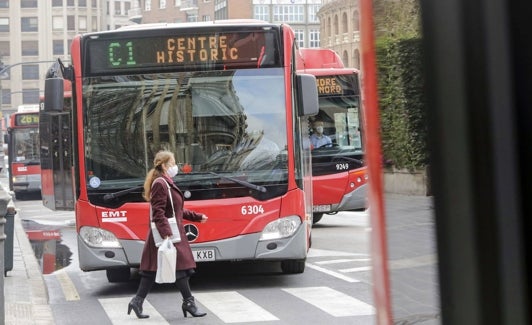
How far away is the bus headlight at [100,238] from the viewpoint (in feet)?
37.5

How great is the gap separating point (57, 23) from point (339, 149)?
→ 11133 centimetres

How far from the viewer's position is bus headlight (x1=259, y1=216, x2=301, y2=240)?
11398mm

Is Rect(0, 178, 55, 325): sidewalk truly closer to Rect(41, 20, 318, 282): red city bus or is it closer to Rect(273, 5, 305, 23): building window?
Rect(41, 20, 318, 282): red city bus

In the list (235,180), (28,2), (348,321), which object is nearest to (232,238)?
(235,180)

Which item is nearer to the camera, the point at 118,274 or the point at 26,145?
the point at 118,274

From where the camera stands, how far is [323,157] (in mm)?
19859

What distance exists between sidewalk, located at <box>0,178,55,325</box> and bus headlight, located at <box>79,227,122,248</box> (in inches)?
31.2

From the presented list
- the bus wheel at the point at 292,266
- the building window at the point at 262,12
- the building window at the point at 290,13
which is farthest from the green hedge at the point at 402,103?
the building window at the point at 290,13

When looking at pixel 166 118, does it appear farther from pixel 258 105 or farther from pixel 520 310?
pixel 520 310

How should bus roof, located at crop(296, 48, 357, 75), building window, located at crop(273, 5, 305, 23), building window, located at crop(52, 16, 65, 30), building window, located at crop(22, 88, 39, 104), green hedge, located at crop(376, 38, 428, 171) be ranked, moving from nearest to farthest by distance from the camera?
green hedge, located at crop(376, 38, 428, 171) → bus roof, located at crop(296, 48, 357, 75) → building window, located at crop(273, 5, 305, 23) → building window, located at crop(22, 88, 39, 104) → building window, located at crop(52, 16, 65, 30)

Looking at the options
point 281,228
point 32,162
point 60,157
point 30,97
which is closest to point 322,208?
point 60,157

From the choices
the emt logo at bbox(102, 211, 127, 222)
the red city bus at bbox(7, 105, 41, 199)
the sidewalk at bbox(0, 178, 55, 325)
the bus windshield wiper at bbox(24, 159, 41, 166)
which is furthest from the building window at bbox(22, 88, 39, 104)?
the emt logo at bbox(102, 211, 127, 222)

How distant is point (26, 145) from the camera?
38.5 m

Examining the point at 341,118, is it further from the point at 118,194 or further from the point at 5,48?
the point at 5,48
